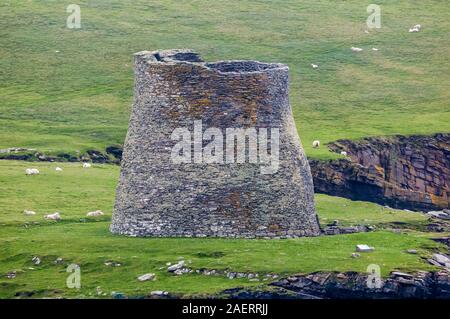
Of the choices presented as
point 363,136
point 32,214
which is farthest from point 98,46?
point 32,214

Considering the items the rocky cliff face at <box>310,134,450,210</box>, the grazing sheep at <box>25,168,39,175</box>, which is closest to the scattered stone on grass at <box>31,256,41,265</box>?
the grazing sheep at <box>25,168,39,175</box>

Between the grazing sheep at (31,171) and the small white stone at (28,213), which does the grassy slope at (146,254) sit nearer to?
the small white stone at (28,213)

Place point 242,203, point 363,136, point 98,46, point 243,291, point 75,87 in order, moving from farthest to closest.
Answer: point 98,46, point 75,87, point 363,136, point 242,203, point 243,291

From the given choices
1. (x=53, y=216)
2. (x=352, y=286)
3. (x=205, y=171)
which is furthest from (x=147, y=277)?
(x=53, y=216)

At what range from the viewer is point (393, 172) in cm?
9394

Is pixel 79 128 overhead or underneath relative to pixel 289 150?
underneath

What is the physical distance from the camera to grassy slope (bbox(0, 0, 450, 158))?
339 feet

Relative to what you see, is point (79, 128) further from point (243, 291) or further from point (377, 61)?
point (243, 291)

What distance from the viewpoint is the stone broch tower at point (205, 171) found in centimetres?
6706

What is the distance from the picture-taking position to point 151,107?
222 feet

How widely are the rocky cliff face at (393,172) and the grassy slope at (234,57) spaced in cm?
231

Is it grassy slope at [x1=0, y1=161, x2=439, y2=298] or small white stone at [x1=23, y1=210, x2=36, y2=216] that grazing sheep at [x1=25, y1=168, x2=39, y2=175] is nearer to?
grassy slope at [x1=0, y1=161, x2=439, y2=298]

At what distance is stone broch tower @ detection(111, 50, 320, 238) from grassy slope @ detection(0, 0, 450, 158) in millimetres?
27105
